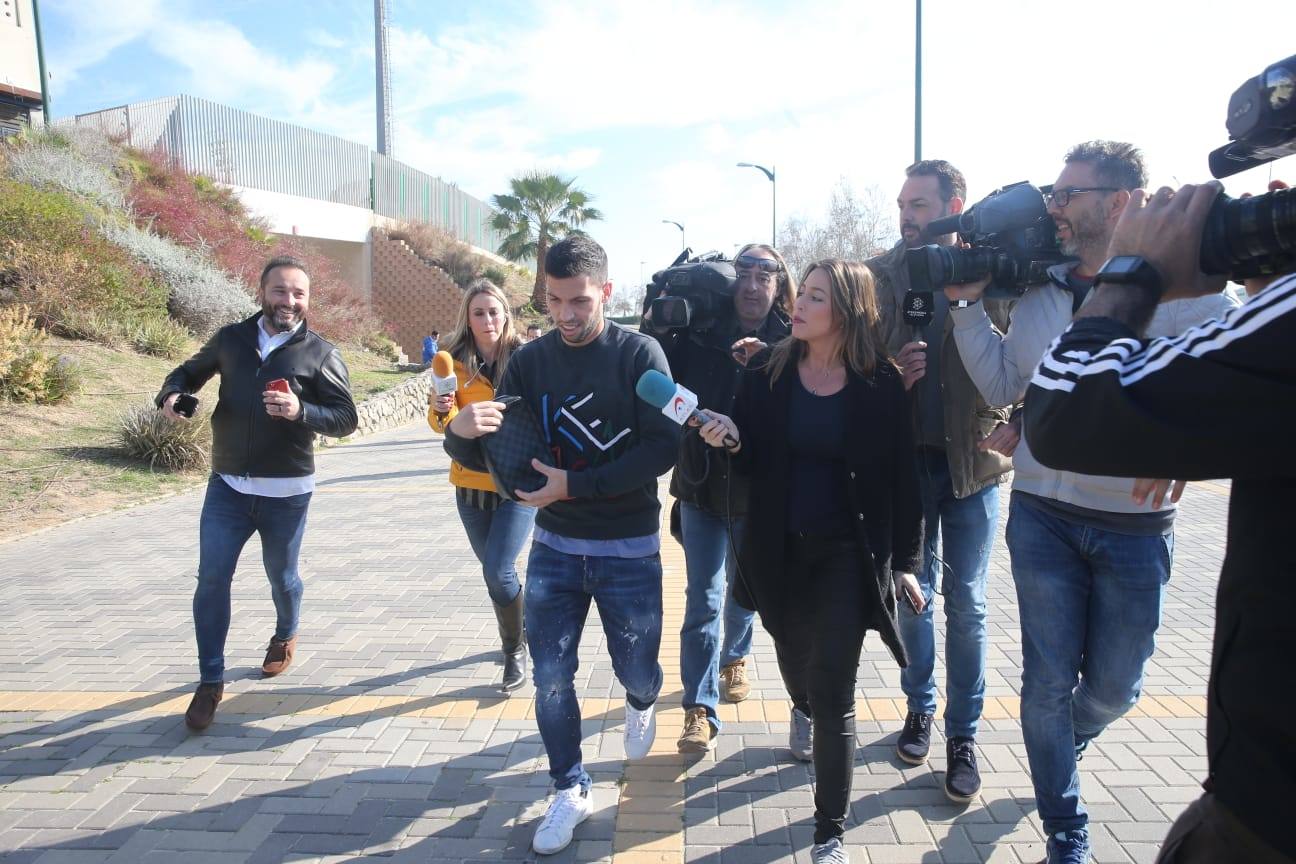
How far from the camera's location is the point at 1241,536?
1311mm

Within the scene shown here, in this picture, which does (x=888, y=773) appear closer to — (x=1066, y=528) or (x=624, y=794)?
(x=624, y=794)

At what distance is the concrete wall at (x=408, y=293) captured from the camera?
3033 cm

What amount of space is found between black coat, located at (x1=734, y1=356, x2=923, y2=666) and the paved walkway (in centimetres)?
77

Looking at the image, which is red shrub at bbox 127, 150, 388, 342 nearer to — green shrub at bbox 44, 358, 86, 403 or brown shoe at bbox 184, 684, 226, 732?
green shrub at bbox 44, 358, 86, 403

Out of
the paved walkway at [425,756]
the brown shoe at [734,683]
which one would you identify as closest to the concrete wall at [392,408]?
the paved walkway at [425,756]

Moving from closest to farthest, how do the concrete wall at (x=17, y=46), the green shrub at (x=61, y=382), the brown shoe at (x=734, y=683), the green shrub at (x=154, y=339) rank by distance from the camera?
the brown shoe at (x=734, y=683) < the green shrub at (x=61, y=382) < the green shrub at (x=154, y=339) < the concrete wall at (x=17, y=46)

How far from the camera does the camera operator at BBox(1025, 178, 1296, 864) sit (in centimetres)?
119

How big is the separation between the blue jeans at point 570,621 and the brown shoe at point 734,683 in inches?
46.6

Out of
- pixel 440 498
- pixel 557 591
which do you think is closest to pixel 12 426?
pixel 440 498

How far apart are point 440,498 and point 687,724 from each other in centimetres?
659

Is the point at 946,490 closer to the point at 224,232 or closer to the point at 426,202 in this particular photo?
the point at 224,232

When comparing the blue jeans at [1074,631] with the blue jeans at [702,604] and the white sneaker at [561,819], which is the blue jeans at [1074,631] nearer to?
the blue jeans at [702,604]

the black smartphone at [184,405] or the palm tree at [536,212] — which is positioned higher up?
the palm tree at [536,212]

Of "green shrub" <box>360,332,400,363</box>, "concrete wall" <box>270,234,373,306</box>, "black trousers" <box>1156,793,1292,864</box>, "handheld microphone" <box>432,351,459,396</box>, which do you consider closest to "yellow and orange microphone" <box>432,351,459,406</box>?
"handheld microphone" <box>432,351,459,396</box>
